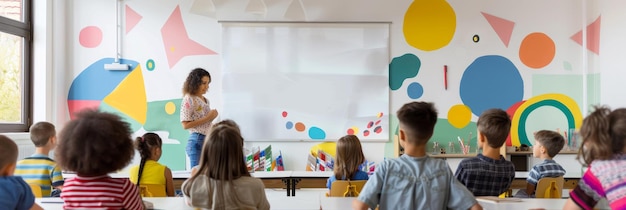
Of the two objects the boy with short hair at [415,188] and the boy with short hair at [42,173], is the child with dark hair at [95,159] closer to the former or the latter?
the boy with short hair at [415,188]

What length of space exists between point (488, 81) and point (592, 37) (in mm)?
1261

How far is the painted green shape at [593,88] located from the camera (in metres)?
6.33

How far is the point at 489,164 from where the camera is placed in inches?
118

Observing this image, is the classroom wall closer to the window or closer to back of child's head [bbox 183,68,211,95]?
the window

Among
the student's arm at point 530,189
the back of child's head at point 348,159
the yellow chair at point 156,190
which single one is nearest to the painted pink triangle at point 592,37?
the student's arm at point 530,189

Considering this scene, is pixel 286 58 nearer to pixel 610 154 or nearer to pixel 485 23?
pixel 485 23

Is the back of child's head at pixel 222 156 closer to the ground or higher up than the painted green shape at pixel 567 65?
closer to the ground

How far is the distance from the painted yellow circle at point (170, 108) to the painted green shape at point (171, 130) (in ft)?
0.08

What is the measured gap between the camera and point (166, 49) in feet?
21.2

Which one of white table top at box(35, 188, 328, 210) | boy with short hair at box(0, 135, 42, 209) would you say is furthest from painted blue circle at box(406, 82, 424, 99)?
boy with short hair at box(0, 135, 42, 209)

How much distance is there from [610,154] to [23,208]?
7.47ft

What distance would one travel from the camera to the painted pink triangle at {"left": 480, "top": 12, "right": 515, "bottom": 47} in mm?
6453

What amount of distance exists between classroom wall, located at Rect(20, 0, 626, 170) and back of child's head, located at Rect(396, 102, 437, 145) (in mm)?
4158

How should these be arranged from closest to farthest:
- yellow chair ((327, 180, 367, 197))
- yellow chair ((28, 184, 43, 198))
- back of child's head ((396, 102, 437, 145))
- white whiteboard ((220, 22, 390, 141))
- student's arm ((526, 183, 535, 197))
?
back of child's head ((396, 102, 437, 145)) < yellow chair ((28, 184, 43, 198)) < yellow chair ((327, 180, 367, 197)) < student's arm ((526, 183, 535, 197)) < white whiteboard ((220, 22, 390, 141))
